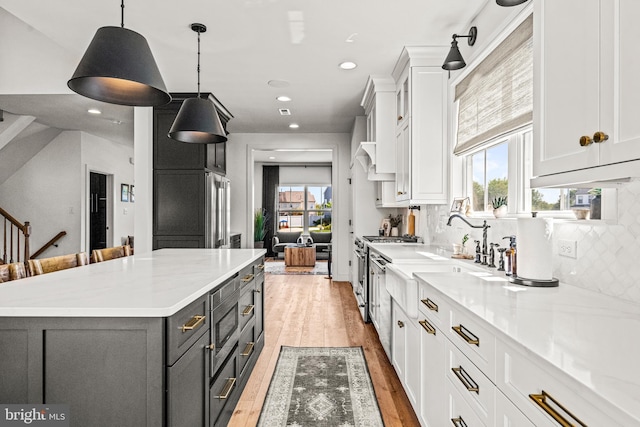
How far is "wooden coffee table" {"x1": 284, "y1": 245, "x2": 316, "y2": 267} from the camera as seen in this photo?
8.55 meters

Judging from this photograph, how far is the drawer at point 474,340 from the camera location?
1.19m

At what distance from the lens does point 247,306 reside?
8.83ft

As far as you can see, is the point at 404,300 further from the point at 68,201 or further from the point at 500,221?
the point at 68,201

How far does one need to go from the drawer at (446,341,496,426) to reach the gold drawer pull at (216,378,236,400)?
113cm

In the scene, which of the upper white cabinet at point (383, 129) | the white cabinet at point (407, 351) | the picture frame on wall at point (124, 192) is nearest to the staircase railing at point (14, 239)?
the picture frame on wall at point (124, 192)

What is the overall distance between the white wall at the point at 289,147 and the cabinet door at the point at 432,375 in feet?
15.9

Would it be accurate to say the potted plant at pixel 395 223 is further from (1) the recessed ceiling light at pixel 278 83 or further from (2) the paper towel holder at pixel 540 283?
(2) the paper towel holder at pixel 540 283

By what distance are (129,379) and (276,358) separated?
2.01 metres

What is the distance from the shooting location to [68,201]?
6.98 m

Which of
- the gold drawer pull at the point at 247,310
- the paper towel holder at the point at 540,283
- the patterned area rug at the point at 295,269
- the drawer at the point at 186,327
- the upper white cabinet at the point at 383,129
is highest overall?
the upper white cabinet at the point at 383,129

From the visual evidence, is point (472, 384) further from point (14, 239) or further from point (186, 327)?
point (14, 239)

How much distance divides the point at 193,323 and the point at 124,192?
7.74 metres

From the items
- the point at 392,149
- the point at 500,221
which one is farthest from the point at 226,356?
the point at 392,149

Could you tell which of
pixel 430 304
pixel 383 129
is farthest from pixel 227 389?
pixel 383 129
